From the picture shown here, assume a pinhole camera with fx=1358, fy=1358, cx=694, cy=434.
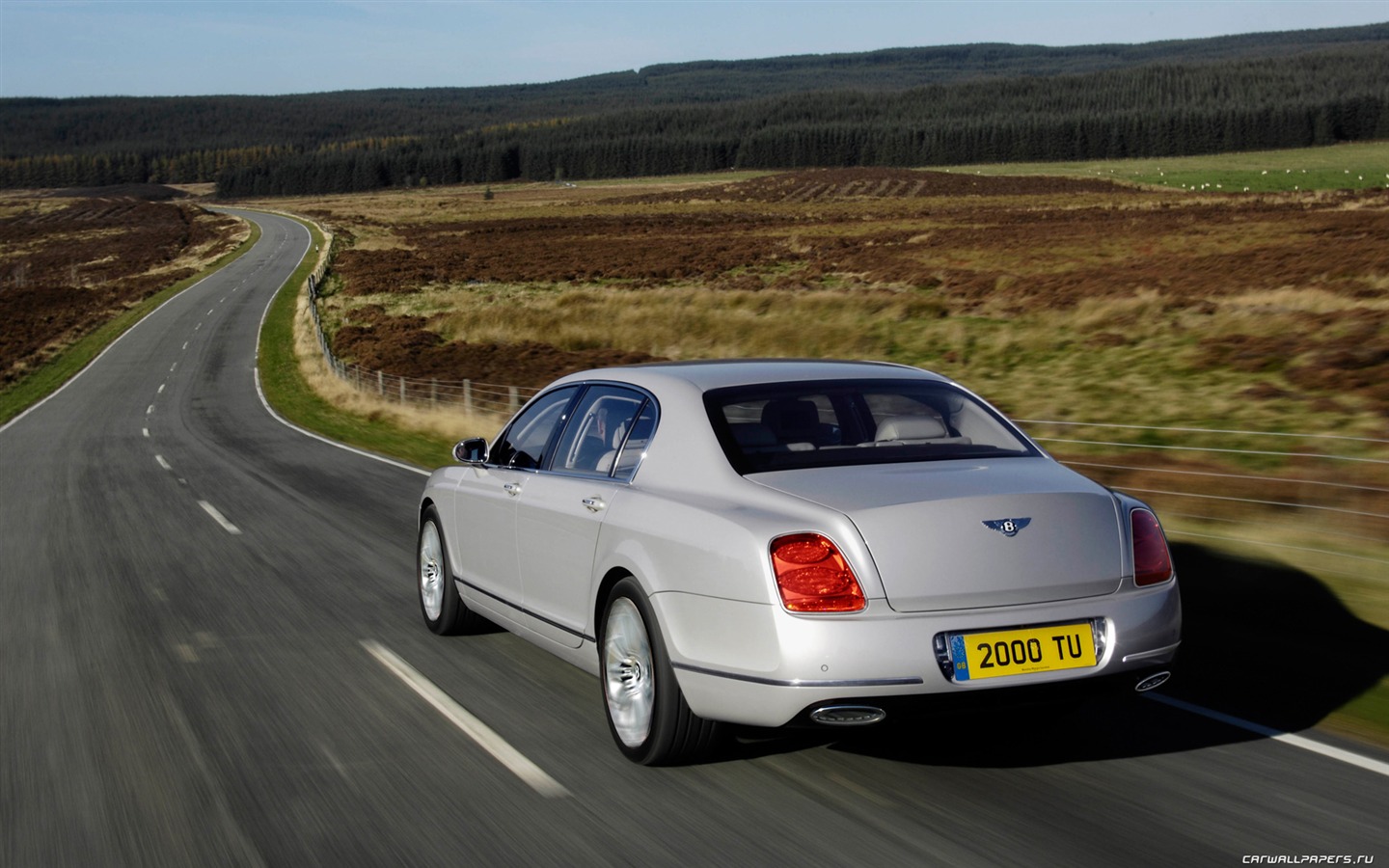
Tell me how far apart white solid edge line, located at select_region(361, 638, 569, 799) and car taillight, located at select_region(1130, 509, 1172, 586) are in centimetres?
224

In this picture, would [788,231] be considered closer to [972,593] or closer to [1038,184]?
[1038,184]

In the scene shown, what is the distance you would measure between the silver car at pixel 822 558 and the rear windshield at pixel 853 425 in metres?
0.01

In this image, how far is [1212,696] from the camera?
6.21 metres

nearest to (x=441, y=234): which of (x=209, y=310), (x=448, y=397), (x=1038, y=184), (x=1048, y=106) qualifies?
(x=209, y=310)

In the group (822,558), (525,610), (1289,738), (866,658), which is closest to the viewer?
(866,658)

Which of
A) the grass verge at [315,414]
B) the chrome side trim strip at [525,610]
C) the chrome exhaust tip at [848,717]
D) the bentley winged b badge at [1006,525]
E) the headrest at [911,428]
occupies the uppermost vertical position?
the headrest at [911,428]

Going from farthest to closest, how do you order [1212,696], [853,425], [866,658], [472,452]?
[472,452]
[1212,696]
[853,425]
[866,658]

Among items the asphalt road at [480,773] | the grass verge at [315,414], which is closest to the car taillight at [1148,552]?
the asphalt road at [480,773]

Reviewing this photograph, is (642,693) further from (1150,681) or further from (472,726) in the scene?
(1150,681)

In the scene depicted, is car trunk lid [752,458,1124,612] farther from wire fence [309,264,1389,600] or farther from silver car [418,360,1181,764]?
wire fence [309,264,1389,600]

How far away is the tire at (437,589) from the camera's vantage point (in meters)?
7.62

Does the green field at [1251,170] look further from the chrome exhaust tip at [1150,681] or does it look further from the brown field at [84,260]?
the chrome exhaust tip at [1150,681]

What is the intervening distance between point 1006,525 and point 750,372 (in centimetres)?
165

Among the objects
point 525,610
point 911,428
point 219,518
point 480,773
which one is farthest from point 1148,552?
Result: point 219,518
